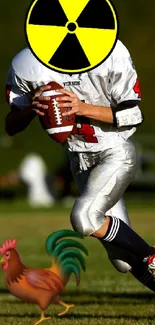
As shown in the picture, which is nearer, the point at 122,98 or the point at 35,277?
the point at 35,277

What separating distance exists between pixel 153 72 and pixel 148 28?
2.07 metres

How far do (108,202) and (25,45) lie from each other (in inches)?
990

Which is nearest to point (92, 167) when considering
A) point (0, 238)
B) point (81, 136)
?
point (81, 136)

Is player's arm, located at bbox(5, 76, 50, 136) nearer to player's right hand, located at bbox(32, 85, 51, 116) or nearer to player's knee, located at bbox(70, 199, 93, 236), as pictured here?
player's right hand, located at bbox(32, 85, 51, 116)

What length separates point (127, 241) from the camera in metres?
5.05

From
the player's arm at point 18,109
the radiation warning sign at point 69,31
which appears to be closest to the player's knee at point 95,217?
the player's arm at point 18,109

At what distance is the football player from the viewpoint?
16.3ft

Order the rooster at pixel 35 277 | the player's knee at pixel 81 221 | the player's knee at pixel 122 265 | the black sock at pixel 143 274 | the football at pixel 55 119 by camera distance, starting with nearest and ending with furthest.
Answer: the rooster at pixel 35 277, the football at pixel 55 119, the player's knee at pixel 81 221, the black sock at pixel 143 274, the player's knee at pixel 122 265

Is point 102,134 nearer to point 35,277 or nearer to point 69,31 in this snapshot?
point 69,31

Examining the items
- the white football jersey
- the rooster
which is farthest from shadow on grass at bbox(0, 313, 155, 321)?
the white football jersey

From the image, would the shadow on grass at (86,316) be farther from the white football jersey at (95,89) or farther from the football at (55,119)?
the football at (55,119)

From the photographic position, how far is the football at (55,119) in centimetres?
473

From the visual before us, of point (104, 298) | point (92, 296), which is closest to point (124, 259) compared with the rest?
point (104, 298)

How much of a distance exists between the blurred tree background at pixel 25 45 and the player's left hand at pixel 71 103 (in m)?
19.5
